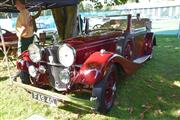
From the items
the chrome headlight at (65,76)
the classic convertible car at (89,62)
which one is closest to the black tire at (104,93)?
the classic convertible car at (89,62)

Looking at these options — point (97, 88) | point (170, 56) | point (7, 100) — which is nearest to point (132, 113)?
point (97, 88)

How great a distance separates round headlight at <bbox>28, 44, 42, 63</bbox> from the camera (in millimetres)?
5070

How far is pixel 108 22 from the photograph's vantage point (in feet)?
22.0

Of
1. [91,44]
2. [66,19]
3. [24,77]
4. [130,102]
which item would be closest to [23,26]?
[24,77]

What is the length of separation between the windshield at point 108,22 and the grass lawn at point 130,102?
125cm

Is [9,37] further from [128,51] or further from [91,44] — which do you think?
[91,44]

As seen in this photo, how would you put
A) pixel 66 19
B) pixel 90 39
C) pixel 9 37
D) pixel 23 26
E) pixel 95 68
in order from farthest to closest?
pixel 9 37 → pixel 66 19 → pixel 23 26 → pixel 90 39 → pixel 95 68

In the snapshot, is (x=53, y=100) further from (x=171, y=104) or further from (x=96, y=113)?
(x=171, y=104)

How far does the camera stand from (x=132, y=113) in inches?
196

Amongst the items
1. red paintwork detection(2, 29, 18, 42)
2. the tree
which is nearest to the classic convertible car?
the tree

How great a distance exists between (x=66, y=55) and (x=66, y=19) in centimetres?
441

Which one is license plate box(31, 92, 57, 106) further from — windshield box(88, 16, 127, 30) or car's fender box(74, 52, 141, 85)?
windshield box(88, 16, 127, 30)

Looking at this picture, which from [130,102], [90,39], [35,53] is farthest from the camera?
[90,39]

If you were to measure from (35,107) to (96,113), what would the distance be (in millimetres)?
1191
